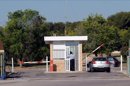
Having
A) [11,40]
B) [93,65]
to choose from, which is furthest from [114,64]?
[93,65]

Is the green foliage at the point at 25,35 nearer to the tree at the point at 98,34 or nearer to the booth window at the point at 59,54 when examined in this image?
→ the tree at the point at 98,34

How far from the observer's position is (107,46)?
68.3 metres

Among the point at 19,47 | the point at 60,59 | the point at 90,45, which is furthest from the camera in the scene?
the point at 90,45

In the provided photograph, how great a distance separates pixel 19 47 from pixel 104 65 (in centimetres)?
1691

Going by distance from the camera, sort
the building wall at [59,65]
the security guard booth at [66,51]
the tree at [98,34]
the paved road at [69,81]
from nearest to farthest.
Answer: the paved road at [69,81] < the security guard booth at [66,51] < the building wall at [59,65] < the tree at [98,34]

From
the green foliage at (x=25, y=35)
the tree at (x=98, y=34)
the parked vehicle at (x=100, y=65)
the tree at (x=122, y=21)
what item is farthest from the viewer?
the tree at (x=122, y=21)

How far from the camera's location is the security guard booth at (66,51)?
37688 millimetres

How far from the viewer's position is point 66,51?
3778 centimetres

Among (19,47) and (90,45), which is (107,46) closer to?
(90,45)

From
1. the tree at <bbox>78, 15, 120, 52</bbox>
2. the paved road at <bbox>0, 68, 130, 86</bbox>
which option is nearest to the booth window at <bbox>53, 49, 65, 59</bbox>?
the paved road at <bbox>0, 68, 130, 86</bbox>

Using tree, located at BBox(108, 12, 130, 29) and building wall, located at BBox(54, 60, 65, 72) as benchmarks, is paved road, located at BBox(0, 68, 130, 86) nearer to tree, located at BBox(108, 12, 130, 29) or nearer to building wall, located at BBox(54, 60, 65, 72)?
building wall, located at BBox(54, 60, 65, 72)

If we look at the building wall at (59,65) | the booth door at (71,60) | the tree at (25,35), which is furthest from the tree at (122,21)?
the building wall at (59,65)

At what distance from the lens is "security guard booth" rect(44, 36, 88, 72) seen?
3769cm

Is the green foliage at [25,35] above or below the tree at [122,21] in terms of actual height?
below
